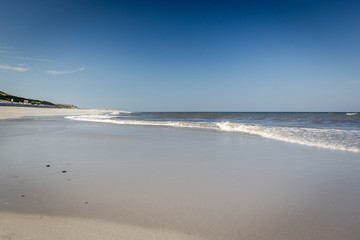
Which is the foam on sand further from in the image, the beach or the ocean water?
the ocean water

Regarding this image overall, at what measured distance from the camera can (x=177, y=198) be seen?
10.1 feet

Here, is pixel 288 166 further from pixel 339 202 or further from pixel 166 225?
pixel 166 225

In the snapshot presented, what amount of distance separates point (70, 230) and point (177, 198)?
52.2 inches

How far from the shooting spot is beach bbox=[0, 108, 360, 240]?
2266 millimetres

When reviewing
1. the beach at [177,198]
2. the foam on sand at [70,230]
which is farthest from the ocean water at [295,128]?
the foam on sand at [70,230]

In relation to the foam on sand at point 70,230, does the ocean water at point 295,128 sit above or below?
above

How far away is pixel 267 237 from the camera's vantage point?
2174 millimetres

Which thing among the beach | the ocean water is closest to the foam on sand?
the beach

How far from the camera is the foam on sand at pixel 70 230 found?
2131 mm

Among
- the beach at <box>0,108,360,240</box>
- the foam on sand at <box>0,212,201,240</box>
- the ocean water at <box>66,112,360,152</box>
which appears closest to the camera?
the foam on sand at <box>0,212,201,240</box>

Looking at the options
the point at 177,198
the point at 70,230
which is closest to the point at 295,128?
the point at 177,198

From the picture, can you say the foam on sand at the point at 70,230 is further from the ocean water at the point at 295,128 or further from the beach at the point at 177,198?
the ocean water at the point at 295,128

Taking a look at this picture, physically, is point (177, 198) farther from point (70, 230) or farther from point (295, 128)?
point (295, 128)

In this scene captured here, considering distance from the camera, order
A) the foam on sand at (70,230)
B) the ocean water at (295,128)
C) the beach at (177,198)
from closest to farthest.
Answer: the foam on sand at (70,230) < the beach at (177,198) < the ocean water at (295,128)
